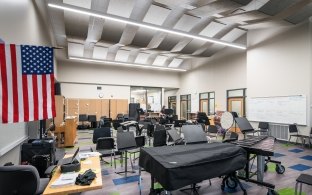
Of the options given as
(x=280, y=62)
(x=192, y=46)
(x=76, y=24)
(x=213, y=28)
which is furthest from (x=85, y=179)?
(x=192, y=46)

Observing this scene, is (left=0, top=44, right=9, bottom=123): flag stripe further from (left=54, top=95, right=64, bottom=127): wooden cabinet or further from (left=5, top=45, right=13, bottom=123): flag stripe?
(left=54, top=95, right=64, bottom=127): wooden cabinet

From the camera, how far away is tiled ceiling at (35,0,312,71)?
5590mm

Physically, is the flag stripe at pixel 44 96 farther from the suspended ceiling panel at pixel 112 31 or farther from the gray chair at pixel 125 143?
the suspended ceiling panel at pixel 112 31

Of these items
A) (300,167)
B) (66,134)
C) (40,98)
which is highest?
(40,98)

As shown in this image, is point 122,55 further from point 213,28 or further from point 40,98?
point 40,98

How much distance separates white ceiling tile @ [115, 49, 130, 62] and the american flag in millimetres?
9604

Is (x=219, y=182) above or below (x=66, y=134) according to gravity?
below

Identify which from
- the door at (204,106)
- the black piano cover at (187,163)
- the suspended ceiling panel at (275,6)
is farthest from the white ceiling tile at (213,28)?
the black piano cover at (187,163)

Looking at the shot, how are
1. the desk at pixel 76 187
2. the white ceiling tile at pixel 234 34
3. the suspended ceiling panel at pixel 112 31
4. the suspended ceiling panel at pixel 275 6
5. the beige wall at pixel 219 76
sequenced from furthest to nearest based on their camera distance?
the beige wall at pixel 219 76 → the white ceiling tile at pixel 234 34 → the suspended ceiling panel at pixel 112 31 → the suspended ceiling panel at pixel 275 6 → the desk at pixel 76 187

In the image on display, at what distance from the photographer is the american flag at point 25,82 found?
2.03m

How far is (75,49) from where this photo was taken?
10438 millimetres

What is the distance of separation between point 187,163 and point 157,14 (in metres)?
6.37

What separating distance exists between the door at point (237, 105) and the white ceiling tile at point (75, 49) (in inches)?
334

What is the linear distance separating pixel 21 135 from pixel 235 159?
392 centimetres
